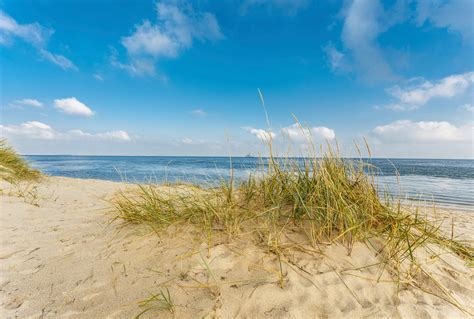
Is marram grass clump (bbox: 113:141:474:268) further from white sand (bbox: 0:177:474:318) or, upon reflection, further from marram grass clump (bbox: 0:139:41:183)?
marram grass clump (bbox: 0:139:41:183)

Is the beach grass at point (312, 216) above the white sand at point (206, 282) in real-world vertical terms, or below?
above

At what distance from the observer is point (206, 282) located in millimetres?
1765

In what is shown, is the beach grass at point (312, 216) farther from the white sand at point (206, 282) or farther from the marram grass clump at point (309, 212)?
the white sand at point (206, 282)

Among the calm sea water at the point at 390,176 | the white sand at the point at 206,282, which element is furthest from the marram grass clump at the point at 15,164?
the white sand at the point at 206,282

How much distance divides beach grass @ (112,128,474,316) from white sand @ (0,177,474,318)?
0.11m

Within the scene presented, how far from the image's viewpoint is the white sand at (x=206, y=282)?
156 cm

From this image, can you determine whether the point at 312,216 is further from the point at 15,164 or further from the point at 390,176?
the point at 390,176

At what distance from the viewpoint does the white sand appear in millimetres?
1559

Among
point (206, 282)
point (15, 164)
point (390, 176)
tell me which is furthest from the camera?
point (390, 176)

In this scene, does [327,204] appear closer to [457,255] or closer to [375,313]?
[375,313]

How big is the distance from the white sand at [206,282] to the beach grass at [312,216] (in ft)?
0.36

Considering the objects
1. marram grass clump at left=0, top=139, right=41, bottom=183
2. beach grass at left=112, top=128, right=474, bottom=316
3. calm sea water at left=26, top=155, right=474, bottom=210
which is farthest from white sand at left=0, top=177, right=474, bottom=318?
marram grass clump at left=0, top=139, right=41, bottom=183

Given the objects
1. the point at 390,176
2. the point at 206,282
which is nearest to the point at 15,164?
the point at 206,282

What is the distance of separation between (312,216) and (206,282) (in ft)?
3.76
